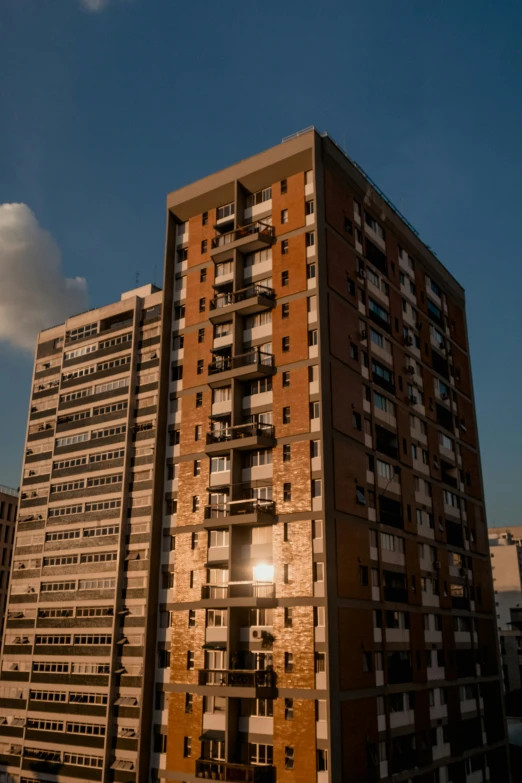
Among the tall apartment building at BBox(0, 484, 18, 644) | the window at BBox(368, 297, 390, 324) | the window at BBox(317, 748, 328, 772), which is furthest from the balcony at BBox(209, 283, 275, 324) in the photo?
the tall apartment building at BBox(0, 484, 18, 644)

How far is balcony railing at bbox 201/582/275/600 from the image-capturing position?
44812 mm

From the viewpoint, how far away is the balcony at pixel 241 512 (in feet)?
151

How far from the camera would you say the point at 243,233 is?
55.0m

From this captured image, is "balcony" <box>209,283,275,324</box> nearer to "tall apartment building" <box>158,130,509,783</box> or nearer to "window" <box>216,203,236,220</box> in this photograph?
"tall apartment building" <box>158,130,509,783</box>

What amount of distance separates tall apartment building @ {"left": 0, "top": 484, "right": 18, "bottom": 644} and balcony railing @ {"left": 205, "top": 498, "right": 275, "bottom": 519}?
52.5 meters

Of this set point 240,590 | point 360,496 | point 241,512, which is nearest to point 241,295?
point 241,512

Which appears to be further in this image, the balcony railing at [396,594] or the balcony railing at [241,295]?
the balcony railing at [241,295]

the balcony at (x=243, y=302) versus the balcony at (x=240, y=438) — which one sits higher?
the balcony at (x=243, y=302)

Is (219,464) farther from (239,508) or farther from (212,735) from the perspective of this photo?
(212,735)

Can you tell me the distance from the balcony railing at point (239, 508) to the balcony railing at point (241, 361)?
9.91 meters

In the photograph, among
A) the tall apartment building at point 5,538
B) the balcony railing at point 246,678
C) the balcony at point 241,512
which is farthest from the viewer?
the tall apartment building at point 5,538

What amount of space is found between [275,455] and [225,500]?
515 cm

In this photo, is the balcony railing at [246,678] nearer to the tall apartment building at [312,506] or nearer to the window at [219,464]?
the tall apartment building at [312,506]

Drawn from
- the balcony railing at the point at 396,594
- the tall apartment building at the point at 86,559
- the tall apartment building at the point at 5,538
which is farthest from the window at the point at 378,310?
the tall apartment building at the point at 5,538
